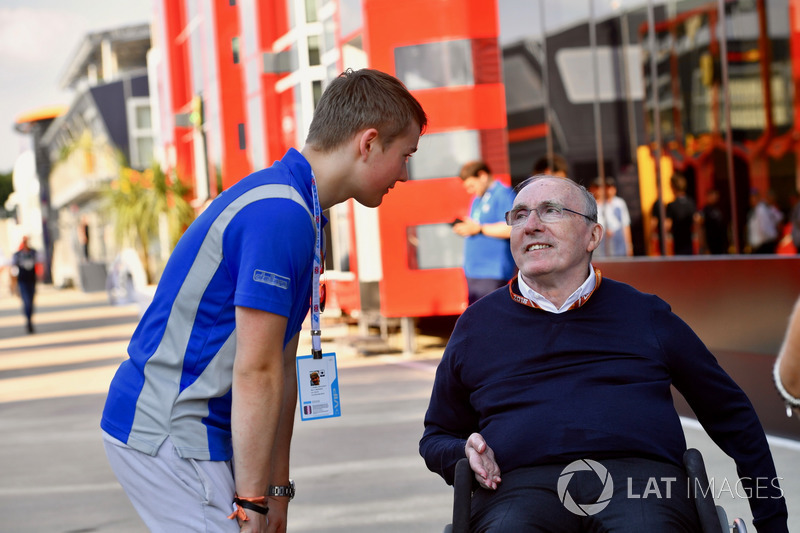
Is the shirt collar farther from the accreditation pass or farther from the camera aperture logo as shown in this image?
the accreditation pass

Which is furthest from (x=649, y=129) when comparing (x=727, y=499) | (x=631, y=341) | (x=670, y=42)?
(x=631, y=341)

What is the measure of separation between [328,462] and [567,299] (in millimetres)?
3534

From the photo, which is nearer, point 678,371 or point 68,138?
point 678,371

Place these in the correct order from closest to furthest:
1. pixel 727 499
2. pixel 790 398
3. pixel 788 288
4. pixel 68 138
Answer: pixel 790 398 < pixel 727 499 < pixel 788 288 < pixel 68 138

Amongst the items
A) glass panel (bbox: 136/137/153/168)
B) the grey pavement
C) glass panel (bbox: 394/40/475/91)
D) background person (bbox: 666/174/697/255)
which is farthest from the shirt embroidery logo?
glass panel (bbox: 136/137/153/168)

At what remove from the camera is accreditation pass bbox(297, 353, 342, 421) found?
8.11 feet

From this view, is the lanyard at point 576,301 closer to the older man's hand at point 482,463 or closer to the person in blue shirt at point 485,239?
the older man's hand at point 482,463

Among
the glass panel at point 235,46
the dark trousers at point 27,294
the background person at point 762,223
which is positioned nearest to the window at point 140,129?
the glass panel at point 235,46

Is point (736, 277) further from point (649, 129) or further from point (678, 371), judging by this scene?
point (678, 371)

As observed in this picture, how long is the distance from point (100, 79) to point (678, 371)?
5655 centimetres

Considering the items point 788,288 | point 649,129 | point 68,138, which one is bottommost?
point 788,288

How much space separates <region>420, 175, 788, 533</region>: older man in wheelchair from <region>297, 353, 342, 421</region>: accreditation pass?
21.7 inches

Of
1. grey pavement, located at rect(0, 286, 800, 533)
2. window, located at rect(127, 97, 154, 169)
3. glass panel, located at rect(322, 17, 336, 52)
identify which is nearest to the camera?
grey pavement, located at rect(0, 286, 800, 533)

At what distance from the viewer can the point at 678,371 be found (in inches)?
118
